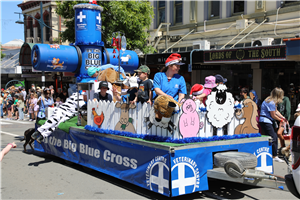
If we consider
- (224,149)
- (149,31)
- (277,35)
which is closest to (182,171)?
(224,149)

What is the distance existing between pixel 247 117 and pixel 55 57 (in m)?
7.10

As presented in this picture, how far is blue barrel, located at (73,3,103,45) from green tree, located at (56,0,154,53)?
671 cm

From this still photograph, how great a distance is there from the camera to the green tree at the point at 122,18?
1755 centimetres

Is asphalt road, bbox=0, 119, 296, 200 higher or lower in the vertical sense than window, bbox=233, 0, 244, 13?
lower

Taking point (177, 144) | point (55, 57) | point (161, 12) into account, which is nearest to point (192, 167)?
point (177, 144)

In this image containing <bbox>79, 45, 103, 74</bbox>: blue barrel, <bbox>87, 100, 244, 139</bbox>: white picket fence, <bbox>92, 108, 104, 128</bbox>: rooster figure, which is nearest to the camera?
<bbox>87, 100, 244, 139</bbox>: white picket fence

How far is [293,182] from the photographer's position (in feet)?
10.7

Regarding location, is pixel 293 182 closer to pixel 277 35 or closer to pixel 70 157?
pixel 70 157

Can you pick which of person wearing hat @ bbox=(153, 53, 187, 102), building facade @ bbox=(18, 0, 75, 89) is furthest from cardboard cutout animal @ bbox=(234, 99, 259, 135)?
building facade @ bbox=(18, 0, 75, 89)

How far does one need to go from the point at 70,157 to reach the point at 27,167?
1097 millimetres

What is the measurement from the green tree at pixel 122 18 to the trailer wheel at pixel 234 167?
14235mm

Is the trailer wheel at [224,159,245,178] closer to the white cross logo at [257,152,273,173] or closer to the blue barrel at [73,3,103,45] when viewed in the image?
the white cross logo at [257,152,273,173]

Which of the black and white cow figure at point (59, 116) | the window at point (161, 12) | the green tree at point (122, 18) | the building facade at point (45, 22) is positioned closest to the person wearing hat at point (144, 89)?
the black and white cow figure at point (59, 116)

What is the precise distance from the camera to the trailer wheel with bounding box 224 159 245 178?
4.43 metres
